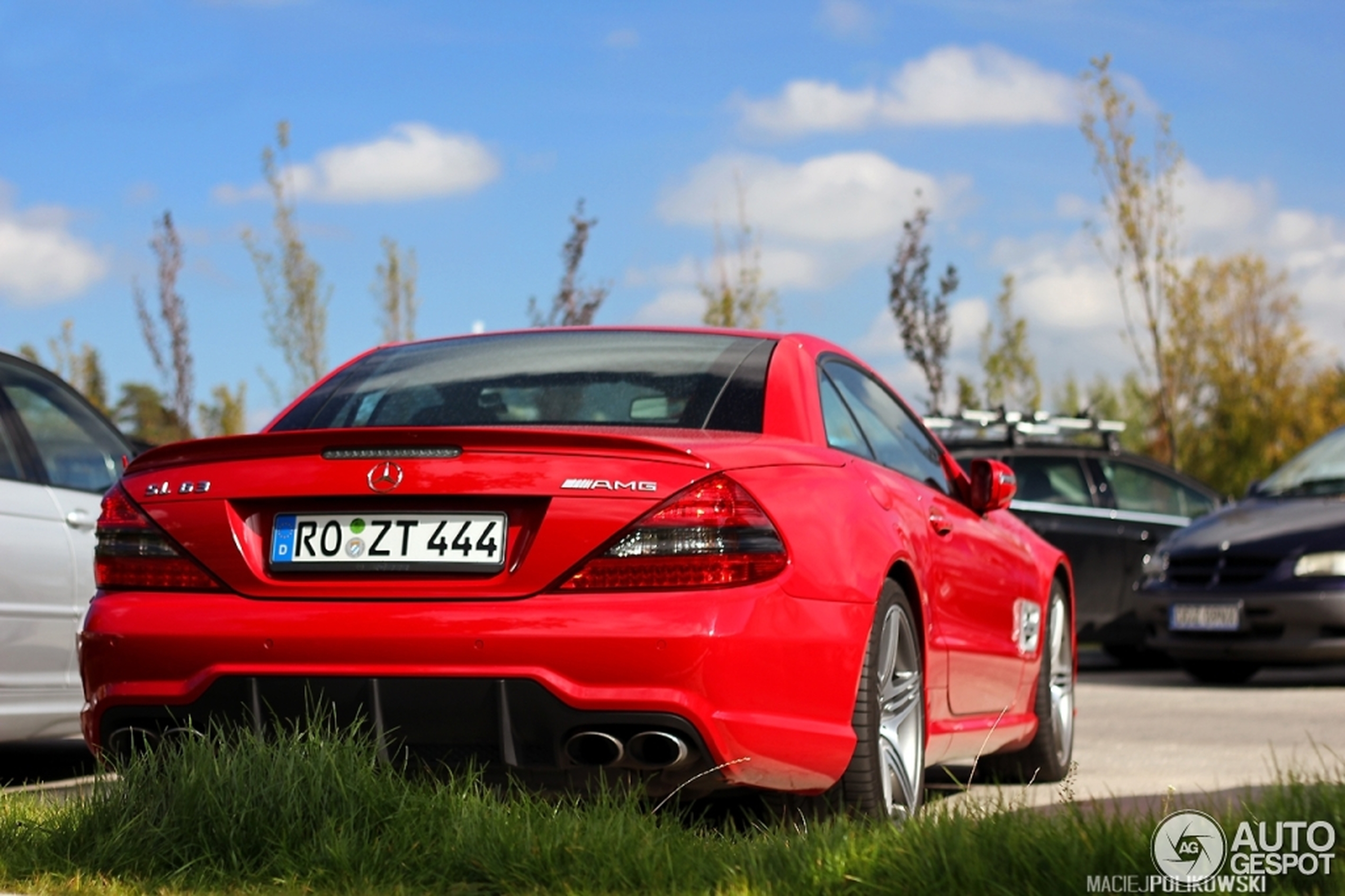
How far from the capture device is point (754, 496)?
14.6ft

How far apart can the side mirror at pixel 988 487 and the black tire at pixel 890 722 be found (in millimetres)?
1329

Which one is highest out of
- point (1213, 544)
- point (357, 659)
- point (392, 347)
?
point (392, 347)

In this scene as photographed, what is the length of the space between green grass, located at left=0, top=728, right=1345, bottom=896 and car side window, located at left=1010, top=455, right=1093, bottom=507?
34.0 ft

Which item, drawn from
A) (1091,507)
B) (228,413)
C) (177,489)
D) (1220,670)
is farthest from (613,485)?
(228,413)

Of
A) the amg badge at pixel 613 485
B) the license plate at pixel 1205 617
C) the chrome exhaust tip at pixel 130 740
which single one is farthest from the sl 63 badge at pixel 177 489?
the license plate at pixel 1205 617

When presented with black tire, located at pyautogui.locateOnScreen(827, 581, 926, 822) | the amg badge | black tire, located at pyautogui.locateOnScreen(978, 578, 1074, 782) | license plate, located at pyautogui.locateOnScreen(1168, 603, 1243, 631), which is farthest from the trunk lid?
license plate, located at pyautogui.locateOnScreen(1168, 603, 1243, 631)

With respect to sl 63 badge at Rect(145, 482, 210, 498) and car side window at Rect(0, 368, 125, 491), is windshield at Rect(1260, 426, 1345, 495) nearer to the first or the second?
car side window at Rect(0, 368, 125, 491)

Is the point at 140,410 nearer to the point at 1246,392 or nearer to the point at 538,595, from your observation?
the point at 1246,392

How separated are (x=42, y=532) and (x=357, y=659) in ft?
10.7

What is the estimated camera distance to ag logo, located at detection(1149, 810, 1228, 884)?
3.63 metres

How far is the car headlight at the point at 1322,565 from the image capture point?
1180 cm

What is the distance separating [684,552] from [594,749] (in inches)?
20.1

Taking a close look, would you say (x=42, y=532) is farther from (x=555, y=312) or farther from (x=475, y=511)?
(x=555, y=312)

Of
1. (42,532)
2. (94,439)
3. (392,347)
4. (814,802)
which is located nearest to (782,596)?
(814,802)
